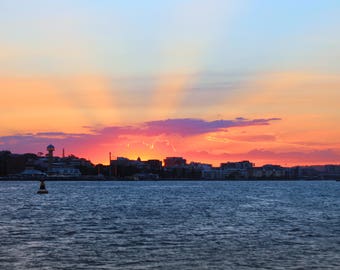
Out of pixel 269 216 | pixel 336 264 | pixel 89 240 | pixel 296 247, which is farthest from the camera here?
pixel 269 216

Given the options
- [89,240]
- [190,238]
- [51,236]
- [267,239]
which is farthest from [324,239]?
[51,236]

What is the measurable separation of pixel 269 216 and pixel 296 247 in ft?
97.7

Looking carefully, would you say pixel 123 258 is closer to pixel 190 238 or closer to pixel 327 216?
pixel 190 238

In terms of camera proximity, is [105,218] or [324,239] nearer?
[324,239]

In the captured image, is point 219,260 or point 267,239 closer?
point 219,260

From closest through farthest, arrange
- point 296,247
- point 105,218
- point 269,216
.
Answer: point 296,247
point 105,218
point 269,216

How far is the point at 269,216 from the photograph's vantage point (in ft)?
234

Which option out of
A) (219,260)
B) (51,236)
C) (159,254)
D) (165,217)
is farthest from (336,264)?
(165,217)

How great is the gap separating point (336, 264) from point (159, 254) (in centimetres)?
995

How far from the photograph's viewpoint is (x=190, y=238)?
46.5 metres

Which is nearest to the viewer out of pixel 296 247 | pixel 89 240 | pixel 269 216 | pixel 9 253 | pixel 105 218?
pixel 9 253

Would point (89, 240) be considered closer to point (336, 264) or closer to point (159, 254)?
point (159, 254)

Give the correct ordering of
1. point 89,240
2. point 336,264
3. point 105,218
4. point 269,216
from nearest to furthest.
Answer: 1. point 336,264
2. point 89,240
3. point 105,218
4. point 269,216

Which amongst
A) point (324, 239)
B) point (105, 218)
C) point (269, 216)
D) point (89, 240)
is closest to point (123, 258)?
point (89, 240)
